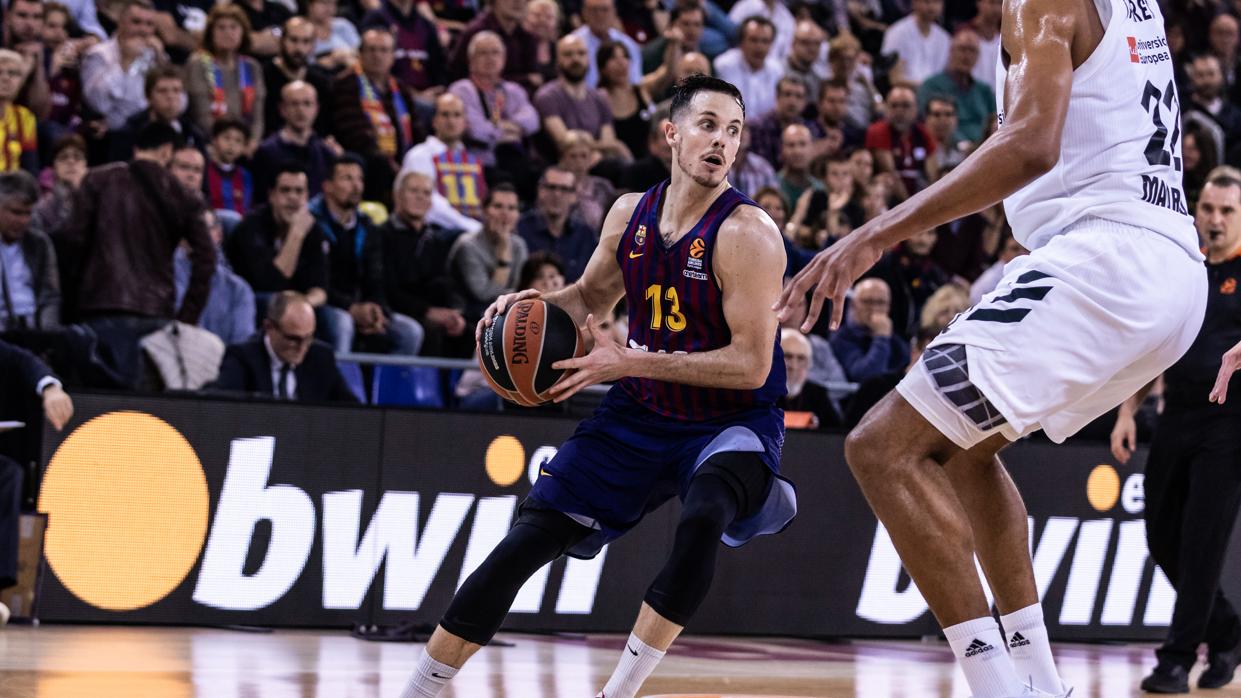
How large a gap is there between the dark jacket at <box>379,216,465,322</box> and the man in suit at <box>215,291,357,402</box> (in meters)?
1.76

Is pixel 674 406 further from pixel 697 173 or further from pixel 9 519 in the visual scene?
pixel 9 519

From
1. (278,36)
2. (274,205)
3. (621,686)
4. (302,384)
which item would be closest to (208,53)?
(278,36)

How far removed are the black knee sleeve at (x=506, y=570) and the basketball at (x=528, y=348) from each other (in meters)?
0.41

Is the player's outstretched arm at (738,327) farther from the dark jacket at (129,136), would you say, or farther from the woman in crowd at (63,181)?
the dark jacket at (129,136)

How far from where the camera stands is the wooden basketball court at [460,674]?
640 centimetres

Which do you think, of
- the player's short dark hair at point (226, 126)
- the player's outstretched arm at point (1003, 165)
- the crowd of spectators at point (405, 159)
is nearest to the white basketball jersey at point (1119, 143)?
the player's outstretched arm at point (1003, 165)

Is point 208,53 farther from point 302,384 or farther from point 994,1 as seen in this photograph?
point 994,1

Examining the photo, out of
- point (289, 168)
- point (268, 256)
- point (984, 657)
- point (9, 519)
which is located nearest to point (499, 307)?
point (984, 657)

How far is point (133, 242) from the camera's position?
9.80 meters

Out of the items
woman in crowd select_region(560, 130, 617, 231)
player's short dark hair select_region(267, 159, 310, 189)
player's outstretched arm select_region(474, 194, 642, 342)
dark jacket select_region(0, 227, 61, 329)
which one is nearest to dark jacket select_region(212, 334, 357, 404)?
dark jacket select_region(0, 227, 61, 329)

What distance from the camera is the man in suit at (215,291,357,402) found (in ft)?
30.3

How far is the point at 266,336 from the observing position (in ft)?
30.9

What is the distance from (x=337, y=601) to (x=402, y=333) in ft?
8.71

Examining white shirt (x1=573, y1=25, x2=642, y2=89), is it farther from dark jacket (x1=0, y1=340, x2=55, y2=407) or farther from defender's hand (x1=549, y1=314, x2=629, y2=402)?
defender's hand (x1=549, y1=314, x2=629, y2=402)
